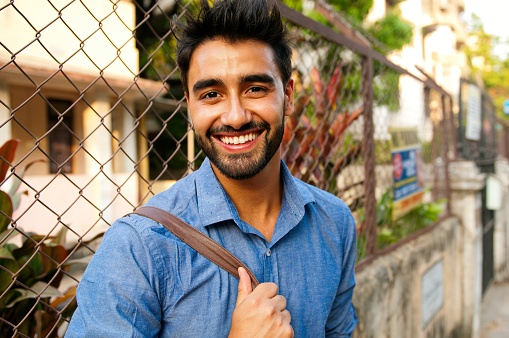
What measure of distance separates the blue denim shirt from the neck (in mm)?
49

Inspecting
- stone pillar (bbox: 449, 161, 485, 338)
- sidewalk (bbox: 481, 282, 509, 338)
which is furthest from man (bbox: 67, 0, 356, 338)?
sidewalk (bbox: 481, 282, 509, 338)

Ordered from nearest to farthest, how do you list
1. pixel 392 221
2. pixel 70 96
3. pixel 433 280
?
1. pixel 392 221
2. pixel 433 280
3. pixel 70 96

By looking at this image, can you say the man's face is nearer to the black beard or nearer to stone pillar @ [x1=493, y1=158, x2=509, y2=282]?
the black beard

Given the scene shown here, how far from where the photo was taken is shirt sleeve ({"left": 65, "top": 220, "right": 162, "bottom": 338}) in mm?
1094

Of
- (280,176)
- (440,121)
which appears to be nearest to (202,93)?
(280,176)

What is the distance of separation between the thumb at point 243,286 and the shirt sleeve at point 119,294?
217 mm

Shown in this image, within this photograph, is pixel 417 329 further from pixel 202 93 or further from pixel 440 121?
pixel 202 93

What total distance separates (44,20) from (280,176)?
7.11 metres

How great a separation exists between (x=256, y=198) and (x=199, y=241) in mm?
294

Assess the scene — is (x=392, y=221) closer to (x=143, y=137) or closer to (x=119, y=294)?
(x=143, y=137)

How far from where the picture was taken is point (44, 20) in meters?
7.42

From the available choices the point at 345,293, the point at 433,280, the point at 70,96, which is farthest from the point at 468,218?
the point at 70,96

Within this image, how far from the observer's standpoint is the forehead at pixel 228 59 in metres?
1.38

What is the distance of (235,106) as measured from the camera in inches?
53.8
